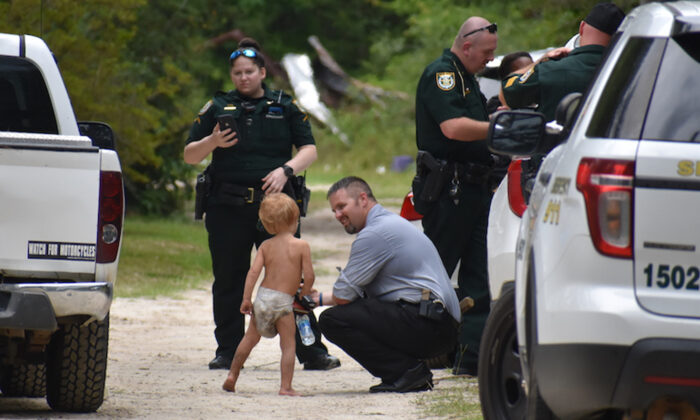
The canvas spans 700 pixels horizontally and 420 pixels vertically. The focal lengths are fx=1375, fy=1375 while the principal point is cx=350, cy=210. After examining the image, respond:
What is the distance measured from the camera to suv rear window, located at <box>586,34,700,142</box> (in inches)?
146

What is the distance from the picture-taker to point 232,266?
7957mm

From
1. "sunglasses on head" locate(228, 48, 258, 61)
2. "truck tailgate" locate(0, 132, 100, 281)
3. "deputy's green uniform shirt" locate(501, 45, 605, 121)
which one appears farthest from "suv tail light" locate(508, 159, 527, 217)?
"sunglasses on head" locate(228, 48, 258, 61)

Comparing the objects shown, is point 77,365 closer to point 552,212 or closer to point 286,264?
point 286,264

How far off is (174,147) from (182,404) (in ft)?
53.6

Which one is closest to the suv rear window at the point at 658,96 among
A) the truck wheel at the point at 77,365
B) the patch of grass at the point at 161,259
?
the truck wheel at the point at 77,365

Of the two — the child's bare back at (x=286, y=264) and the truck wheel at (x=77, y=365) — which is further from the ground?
the child's bare back at (x=286, y=264)

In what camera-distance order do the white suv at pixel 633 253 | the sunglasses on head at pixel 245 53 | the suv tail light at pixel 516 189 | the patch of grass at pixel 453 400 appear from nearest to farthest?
the white suv at pixel 633 253, the suv tail light at pixel 516 189, the patch of grass at pixel 453 400, the sunglasses on head at pixel 245 53

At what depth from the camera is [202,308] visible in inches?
469

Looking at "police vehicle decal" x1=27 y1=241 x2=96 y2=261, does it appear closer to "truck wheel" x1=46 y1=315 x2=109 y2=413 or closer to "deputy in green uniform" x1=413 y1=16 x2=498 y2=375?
"truck wheel" x1=46 y1=315 x2=109 y2=413

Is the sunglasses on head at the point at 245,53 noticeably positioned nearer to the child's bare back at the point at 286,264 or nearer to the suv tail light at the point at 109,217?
the child's bare back at the point at 286,264

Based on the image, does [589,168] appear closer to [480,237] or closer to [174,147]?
[480,237]

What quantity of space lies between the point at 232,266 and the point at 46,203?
251 centimetres

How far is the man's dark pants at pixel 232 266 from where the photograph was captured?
7.89 m

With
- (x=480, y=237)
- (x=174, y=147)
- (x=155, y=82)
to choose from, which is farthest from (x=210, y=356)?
(x=174, y=147)
